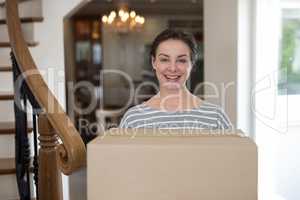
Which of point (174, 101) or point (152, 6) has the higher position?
point (152, 6)

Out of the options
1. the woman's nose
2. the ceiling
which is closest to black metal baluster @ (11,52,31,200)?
the woman's nose

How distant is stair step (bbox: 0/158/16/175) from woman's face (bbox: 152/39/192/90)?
56.0 inches

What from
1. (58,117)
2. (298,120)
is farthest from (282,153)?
(58,117)

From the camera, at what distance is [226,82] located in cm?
313

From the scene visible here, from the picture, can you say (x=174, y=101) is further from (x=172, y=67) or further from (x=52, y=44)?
(x=52, y=44)

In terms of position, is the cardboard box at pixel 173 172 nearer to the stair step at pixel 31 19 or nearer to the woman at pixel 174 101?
the woman at pixel 174 101

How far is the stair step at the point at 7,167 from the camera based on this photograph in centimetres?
239

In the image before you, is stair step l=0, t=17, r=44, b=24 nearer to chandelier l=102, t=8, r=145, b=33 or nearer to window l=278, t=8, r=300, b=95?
window l=278, t=8, r=300, b=95

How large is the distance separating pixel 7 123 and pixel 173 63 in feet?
6.20

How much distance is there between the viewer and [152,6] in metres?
8.38

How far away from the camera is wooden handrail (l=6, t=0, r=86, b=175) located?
1.24 m

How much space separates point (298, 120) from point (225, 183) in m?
2.58

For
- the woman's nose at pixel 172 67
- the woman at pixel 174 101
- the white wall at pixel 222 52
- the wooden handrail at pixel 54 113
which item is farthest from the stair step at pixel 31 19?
the woman's nose at pixel 172 67

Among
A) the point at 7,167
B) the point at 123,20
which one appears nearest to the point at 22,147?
the point at 7,167
